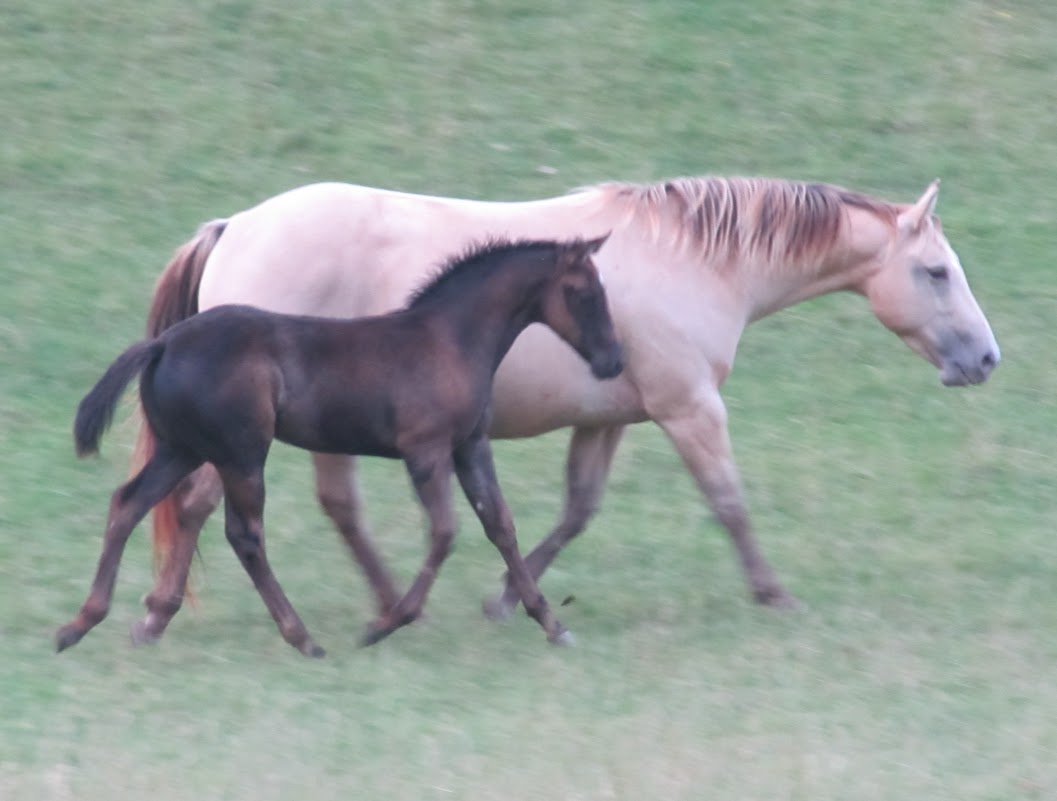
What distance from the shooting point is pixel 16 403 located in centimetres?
925

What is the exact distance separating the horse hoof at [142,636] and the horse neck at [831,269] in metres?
2.63

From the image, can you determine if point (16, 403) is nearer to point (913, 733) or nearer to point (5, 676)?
point (5, 676)

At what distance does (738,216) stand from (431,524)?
187 cm

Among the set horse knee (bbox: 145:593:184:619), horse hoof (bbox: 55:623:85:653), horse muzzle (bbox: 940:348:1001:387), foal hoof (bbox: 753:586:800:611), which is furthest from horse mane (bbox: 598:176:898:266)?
horse hoof (bbox: 55:623:85:653)

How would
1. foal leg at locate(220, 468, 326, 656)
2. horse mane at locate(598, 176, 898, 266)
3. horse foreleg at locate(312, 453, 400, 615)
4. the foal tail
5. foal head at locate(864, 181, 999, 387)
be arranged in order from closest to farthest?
foal leg at locate(220, 468, 326, 656) → the foal tail → horse foreleg at locate(312, 453, 400, 615) → horse mane at locate(598, 176, 898, 266) → foal head at locate(864, 181, 999, 387)

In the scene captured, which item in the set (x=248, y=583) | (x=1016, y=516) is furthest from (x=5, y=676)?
(x=1016, y=516)

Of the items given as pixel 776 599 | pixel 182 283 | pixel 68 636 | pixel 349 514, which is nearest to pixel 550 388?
pixel 349 514

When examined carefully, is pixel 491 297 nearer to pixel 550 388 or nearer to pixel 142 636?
pixel 550 388

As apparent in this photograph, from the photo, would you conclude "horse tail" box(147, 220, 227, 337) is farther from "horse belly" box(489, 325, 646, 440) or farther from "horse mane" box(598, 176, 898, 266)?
"horse mane" box(598, 176, 898, 266)

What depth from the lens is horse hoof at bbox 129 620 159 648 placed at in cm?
637

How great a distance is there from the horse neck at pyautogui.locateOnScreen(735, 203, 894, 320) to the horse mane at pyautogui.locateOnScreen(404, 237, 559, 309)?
4.11ft

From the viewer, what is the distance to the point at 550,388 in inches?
270

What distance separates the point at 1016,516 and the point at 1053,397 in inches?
69.5

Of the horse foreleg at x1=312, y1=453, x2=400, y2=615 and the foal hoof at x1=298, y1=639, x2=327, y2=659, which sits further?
the horse foreleg at x1=312, y1=453, x2=400, y2=615
